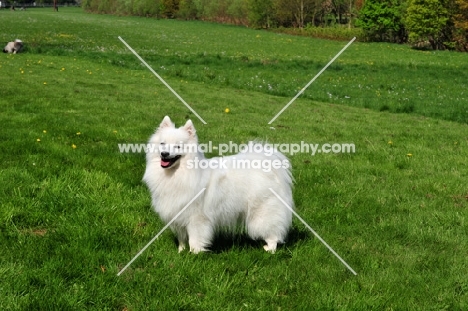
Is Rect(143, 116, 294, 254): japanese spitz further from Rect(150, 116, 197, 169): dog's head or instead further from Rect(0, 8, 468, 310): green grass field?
Rect(0, 8, 468, 310): green grass field

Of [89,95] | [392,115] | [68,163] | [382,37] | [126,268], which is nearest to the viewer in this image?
[126,268]

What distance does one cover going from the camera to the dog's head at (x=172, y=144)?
15.3 ft

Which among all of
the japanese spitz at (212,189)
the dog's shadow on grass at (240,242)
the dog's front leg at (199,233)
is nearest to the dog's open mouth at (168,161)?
the japanese spitz at (212,189)

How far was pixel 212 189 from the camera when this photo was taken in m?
4.94

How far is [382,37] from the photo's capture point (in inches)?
2510

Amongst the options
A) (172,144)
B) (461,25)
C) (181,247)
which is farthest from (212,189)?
(461,25)

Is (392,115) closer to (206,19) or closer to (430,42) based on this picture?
(430,42)

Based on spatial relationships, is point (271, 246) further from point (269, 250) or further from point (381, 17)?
point (381, 17)

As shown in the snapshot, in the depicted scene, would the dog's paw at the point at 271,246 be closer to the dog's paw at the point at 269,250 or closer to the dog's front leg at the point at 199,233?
the dog's paw at the point at 269,250

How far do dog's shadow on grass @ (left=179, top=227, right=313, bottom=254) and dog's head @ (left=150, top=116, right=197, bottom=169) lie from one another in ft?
4.06

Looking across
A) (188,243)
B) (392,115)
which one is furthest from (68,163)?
(392,115)

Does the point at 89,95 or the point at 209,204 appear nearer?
the point at 209,204

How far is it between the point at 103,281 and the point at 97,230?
1.08 m

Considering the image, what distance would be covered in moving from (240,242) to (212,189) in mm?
1031
